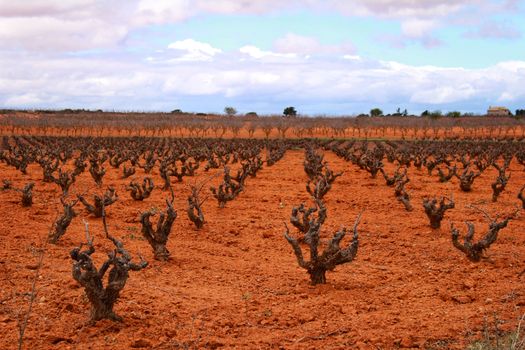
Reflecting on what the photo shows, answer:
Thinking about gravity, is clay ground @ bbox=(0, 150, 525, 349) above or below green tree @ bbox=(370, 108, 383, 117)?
below

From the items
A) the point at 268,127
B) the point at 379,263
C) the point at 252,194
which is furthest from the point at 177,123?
the point at 379,263

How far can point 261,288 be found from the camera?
286 inches

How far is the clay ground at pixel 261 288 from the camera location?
544 centimetres

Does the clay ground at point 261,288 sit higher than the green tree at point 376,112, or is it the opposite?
the green tree at point 376,112

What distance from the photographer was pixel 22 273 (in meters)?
7.05

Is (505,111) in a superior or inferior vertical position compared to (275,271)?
superior

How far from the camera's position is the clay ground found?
5.44 metres

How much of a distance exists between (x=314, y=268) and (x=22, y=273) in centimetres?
345

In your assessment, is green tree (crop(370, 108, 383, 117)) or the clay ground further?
green tree (crop(370, 108, 383, 117))

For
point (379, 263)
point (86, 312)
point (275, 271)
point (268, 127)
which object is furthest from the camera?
point (268, 127)

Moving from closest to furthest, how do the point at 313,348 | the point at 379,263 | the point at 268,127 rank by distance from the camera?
the point at 313,348 < the point at 379,263 < the point at 268,127

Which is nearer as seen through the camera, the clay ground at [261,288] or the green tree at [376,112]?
the clay ground at [261,288]

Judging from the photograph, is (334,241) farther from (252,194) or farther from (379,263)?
(252,194)

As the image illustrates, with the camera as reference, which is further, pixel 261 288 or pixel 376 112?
pixel 376 112
